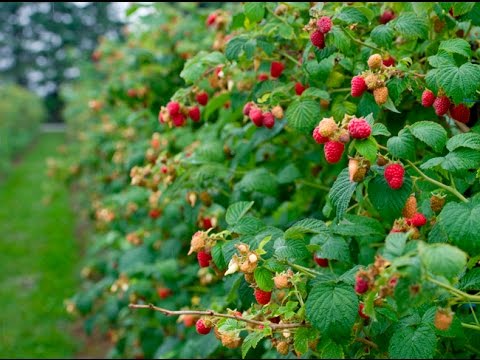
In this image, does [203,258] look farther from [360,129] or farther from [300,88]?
[300,88]

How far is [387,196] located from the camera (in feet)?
3.87

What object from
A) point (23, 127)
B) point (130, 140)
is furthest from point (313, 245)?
point (23, 127)

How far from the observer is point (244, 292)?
1411 millimetres

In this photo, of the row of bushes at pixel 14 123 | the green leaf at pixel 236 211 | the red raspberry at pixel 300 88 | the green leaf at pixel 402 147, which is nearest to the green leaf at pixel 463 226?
the green leaf at pixel 402 147

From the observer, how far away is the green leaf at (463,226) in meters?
1.04

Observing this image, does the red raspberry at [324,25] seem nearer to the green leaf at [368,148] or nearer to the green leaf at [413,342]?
the green leaf at [368,148]

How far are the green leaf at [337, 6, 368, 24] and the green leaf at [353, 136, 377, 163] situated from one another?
1.49 ft

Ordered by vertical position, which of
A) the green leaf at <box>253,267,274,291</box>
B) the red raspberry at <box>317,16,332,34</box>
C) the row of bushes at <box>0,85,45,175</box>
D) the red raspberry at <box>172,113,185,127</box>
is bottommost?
the row of bushes at <box>0,85,45,175</box>

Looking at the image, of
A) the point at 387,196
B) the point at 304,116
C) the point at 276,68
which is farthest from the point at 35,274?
the point at 387,196

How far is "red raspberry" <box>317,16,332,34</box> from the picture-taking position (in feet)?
4.54

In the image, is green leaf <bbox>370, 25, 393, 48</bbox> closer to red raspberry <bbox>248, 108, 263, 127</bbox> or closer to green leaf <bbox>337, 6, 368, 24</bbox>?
green leaf <bbox>337, 6, 368, 24</bbox>

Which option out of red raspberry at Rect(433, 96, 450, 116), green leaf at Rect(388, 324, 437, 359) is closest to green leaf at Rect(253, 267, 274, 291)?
green leaf at Rect(388, 324, 437, 359)

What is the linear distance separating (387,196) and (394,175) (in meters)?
0.06

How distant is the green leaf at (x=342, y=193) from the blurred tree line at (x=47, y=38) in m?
31.8
